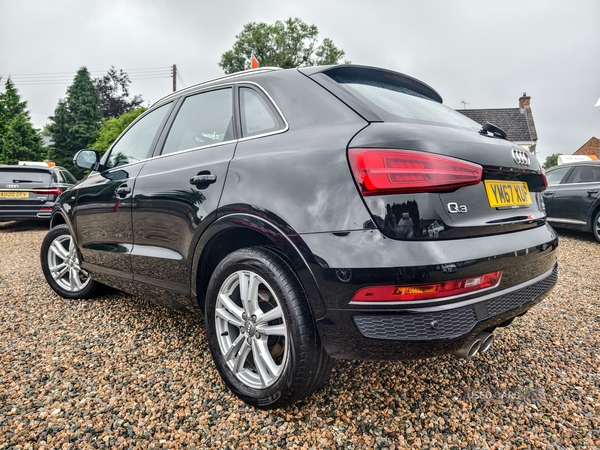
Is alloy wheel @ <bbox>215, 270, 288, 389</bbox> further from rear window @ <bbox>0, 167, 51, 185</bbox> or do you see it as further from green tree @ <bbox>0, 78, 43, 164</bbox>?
green tree @ <bbox>0, 78, 43, 164</bbox>

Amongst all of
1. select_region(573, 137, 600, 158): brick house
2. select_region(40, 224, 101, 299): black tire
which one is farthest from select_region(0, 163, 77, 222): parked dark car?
select_region(573, 137, 600, 158): brick house

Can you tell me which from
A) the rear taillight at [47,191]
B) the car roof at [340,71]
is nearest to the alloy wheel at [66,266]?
the car roof at [340,71]

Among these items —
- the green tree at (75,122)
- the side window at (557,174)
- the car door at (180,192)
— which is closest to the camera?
the car door at (180,192)

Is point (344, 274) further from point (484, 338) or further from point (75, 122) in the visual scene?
point (75, 122)

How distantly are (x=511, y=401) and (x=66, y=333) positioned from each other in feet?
9.39

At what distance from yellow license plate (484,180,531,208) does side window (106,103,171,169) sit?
217 centimetres

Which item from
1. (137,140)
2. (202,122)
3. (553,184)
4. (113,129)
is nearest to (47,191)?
(137,140)

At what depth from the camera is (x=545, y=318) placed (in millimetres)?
3137

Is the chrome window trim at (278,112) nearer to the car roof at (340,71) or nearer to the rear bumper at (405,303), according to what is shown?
the car roof at (340,71)

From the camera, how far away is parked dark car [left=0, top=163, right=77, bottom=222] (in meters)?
8.32

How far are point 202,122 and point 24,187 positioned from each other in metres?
8.08

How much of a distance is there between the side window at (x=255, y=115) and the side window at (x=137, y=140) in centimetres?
90

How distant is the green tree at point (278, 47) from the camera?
40219mm

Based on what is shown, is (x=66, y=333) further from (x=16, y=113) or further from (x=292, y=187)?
(x=16, y=113)
